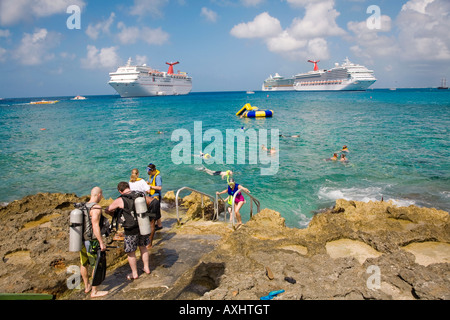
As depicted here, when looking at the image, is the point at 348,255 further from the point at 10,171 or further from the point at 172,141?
the point at 172,141

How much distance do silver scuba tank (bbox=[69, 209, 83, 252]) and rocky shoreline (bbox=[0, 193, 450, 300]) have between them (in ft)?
3.38

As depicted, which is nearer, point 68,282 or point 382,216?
point 68,282

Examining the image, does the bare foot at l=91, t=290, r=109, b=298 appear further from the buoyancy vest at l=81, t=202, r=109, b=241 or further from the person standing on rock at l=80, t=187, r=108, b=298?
the buoyancy vest at l=81, t=202, r=109, b=241

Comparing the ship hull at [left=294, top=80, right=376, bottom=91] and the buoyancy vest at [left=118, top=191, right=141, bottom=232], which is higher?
the ship hull at [left=294, top=80, right=376, bottom=91]

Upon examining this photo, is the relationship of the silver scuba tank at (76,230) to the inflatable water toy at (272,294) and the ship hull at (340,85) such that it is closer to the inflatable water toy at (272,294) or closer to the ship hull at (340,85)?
the inflatable water toy at (272,294)

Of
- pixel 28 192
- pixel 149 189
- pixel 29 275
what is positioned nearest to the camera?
pixel 29 275

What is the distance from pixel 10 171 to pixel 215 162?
12771mm

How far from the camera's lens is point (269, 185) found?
12906mm

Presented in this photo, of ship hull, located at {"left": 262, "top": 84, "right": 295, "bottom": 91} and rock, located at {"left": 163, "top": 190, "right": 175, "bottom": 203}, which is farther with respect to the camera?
ship hull, located at {"left": 262, "top": 84, "right": 295, "bottom": 91}

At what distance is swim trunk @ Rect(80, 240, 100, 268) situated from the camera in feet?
13.1

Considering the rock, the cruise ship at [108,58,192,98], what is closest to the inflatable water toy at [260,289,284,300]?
the rock

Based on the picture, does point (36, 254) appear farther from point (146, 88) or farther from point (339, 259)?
point (146, 88)

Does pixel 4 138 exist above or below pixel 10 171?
above
